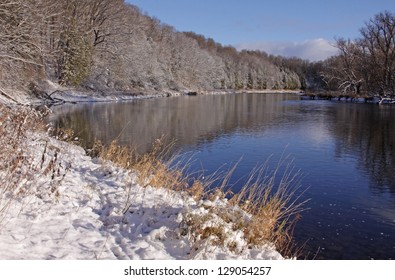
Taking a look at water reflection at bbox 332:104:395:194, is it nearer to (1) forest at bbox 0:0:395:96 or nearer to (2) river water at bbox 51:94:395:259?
(2) river water at bbox 51:94:395:259

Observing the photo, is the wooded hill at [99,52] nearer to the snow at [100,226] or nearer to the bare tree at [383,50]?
the snow at [100,226]

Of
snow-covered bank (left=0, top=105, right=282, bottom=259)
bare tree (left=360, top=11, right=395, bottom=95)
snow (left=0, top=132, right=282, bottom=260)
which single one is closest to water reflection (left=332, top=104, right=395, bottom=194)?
snow-covered bank (left=0, top=105, right=282, bottom=259)

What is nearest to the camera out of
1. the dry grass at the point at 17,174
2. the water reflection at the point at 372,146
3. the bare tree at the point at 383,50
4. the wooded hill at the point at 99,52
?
the dry grass at the point at 17,174

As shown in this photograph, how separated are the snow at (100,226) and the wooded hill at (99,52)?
8201mm

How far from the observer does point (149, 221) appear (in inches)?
217

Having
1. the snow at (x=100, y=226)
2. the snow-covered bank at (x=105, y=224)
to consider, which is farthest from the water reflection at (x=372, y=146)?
the snow at (x=100, y=226)

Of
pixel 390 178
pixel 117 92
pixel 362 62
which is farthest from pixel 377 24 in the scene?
pixel 390 178

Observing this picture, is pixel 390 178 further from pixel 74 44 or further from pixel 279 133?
pixel 74 44

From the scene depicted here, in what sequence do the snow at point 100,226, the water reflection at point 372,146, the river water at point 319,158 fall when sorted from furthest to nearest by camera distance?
the water reflection at point 372,146, the river water at point 319,158, the snow at point 100,226

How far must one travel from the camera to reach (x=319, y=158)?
13.9 m

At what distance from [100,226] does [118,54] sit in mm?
50366

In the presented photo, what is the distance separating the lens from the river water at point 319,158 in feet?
23.2

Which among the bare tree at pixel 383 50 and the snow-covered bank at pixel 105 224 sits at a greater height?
the bare tree at pixel 383 50

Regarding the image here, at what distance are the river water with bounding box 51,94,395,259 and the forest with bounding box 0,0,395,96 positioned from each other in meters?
4.90
